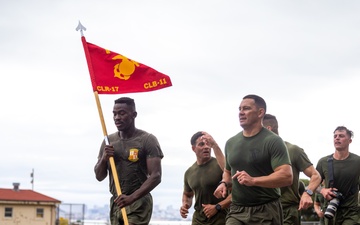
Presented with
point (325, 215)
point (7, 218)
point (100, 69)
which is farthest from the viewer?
point (7, 218)

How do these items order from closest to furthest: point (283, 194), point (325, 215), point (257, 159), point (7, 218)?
point (257, 159) → point (283, 194) → point (325, 215) → point (7, 218)

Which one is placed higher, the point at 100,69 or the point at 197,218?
the point at 100,69

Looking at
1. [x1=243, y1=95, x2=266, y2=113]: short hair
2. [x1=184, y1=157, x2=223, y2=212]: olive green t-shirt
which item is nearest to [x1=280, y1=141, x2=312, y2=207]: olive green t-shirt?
[x1=184, y1=157, x2=223, y2=212]: olive green t-shirt

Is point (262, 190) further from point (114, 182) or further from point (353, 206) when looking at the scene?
point (353, 206)

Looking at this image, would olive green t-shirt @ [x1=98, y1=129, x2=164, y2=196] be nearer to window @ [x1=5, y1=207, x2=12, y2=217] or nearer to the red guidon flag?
the red guidon flag

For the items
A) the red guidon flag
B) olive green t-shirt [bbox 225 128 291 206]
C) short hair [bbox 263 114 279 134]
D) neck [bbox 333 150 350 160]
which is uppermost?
the red guidon flag

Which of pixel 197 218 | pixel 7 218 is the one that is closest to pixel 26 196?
pixel 7 218

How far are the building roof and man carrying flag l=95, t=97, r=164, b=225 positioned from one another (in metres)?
63.7

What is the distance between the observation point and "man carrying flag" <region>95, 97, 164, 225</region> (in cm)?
A: 966

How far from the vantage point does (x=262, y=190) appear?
8844mm

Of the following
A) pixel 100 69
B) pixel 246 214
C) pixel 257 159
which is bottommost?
pixel 246 214

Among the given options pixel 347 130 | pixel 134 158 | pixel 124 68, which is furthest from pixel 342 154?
pixel 134 158

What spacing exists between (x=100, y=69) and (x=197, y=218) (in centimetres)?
318

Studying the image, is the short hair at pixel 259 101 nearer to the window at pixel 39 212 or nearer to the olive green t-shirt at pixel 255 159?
the olive green t-shirt at pixel 255 159
